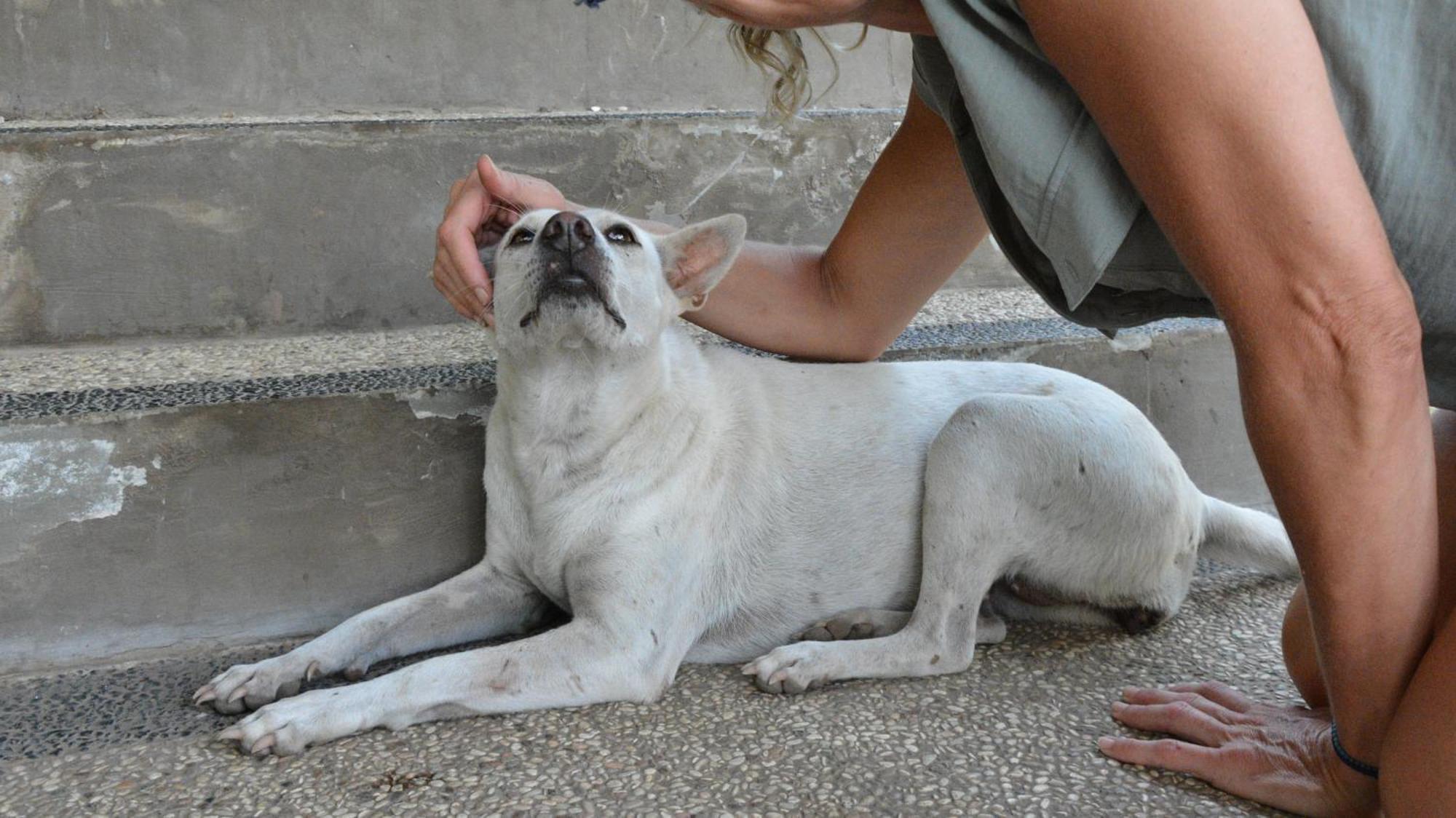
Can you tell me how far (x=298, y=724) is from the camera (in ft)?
6.10

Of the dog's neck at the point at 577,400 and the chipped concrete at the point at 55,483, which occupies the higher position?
the dog's neck at the point at 577,400

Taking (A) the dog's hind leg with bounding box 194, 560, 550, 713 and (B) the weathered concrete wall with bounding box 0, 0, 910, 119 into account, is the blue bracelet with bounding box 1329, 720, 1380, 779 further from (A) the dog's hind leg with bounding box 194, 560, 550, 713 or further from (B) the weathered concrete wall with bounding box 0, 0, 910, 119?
(B) the weathered concrete wall with bounding box 0, 0, 910, 119

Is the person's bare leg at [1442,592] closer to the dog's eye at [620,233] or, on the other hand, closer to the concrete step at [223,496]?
the dog's eye at [620,233]

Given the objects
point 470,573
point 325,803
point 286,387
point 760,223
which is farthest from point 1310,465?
point 760,223

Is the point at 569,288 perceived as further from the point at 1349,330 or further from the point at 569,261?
the point at 1349,330

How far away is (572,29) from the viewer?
3.56 meters

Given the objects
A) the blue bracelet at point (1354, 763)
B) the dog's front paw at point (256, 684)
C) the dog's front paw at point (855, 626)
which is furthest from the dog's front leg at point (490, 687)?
the blue bracelet at point (1354, 763)

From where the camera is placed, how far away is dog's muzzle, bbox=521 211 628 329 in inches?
81.5

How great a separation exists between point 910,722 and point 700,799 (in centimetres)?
43

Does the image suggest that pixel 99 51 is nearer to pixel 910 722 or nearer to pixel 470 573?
Result: pixel 470 573

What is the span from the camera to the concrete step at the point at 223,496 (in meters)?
2.18

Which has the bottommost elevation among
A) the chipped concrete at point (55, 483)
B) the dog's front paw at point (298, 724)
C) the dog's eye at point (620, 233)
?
the dog's front paw at point (298, 724)

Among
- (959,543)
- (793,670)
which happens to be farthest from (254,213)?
(959,543)

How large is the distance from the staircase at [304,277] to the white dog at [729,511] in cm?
26
